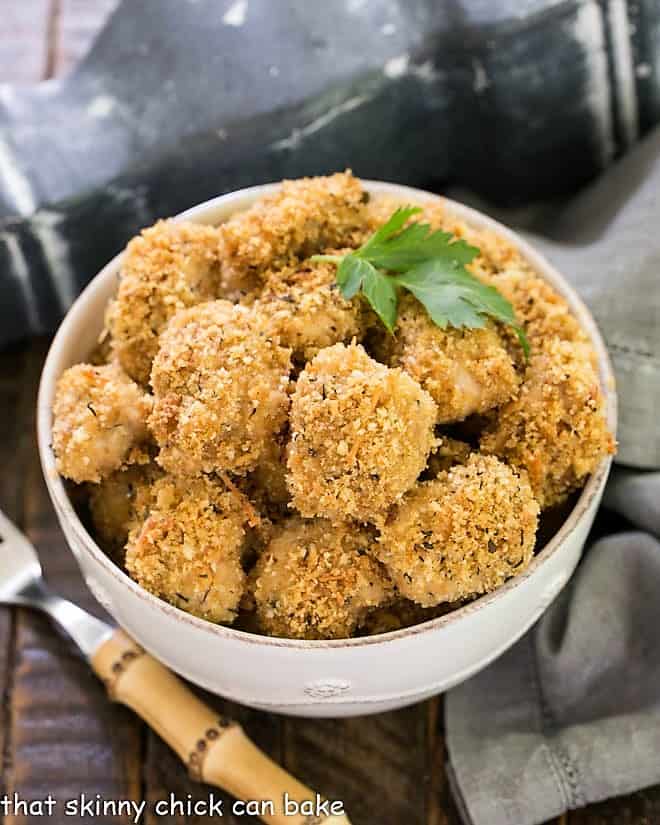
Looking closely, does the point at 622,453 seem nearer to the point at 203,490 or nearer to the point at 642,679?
the point at 642,679

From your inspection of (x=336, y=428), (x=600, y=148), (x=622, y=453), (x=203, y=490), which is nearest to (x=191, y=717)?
(x=203, y=490)

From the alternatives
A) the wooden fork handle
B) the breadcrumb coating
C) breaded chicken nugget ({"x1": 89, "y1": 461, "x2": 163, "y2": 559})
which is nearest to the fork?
the wooden fork handle

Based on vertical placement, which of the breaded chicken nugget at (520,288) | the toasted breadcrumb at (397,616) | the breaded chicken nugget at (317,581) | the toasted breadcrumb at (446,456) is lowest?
the toasted breadcrumb at (397,616)

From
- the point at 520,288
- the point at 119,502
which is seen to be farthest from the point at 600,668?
the point at 119,502

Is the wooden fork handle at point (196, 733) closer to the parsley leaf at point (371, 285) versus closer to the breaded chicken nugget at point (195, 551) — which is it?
the breaded chicken nugget at point (195, 551)

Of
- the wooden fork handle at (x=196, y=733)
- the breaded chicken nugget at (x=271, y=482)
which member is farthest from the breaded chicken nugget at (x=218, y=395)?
the wooden fork handle at (x=196, y=733)

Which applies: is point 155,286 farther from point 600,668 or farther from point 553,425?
point 600,668
